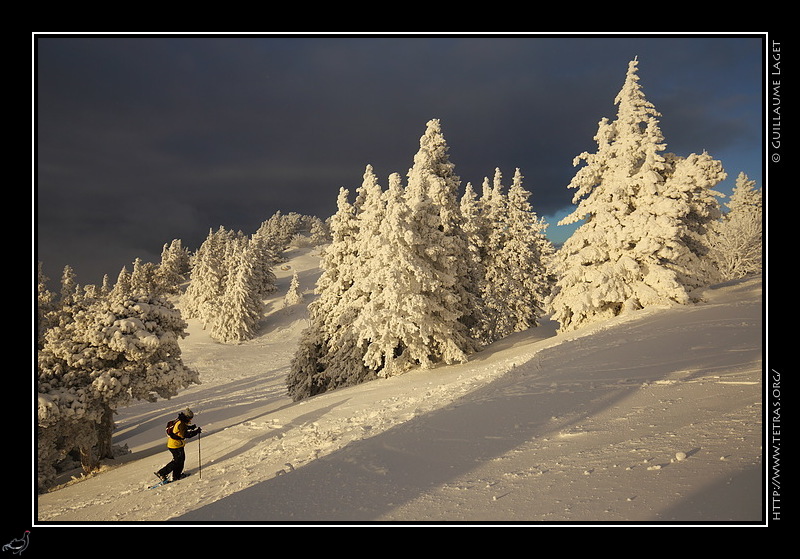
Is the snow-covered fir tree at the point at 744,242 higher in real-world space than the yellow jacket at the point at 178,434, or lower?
higher

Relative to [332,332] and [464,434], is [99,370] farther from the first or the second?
[464,434]

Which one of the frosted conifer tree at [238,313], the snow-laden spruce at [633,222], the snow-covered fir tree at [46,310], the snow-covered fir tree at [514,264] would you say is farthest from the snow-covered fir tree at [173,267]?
the snow-laden spruce at [633,222]

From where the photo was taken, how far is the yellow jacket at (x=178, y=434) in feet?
33.5

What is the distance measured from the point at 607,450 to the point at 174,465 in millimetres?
9654

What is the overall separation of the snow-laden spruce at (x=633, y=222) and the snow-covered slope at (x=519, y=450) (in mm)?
4416

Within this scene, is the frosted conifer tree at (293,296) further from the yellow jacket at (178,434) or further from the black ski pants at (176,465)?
the black ski pants at (176,465)

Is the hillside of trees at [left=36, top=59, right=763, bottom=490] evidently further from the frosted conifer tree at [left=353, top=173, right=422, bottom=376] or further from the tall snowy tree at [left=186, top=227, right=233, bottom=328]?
the tall snowy tree at [left=186, top=227, right=233, bottom=328]

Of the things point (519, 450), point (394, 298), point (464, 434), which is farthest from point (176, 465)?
point (394, 298)

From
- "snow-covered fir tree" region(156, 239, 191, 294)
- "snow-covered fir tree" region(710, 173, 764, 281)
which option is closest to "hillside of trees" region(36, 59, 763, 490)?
"snow-covered fir tree" region(710, 173, 764, 281)
